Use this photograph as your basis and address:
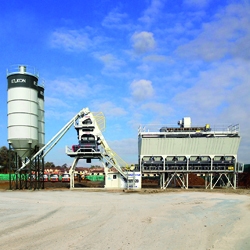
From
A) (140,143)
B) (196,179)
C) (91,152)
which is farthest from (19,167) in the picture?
(196,179)

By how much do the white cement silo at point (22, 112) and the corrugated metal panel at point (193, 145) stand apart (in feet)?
49.3

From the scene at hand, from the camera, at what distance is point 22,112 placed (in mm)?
36469

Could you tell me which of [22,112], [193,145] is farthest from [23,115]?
[193,145]

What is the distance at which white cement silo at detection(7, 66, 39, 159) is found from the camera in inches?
1435

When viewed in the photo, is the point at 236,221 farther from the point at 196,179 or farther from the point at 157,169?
the point at 196,179

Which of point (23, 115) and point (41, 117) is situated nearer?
point (23, 115)

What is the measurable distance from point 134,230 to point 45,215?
6022mm

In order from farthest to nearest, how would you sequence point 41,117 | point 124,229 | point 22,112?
point 41,117 → point 22,112 → point 124,229

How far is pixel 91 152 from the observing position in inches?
1497

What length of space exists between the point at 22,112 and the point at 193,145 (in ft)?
76.2

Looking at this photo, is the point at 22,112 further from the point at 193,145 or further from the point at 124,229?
the point at 124,229

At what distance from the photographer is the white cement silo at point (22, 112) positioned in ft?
120

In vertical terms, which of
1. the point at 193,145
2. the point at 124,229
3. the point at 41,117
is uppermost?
the point at 41,117

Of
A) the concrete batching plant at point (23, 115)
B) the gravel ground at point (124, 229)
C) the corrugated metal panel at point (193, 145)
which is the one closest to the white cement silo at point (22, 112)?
the concrete batching plant at point (23, 115)
